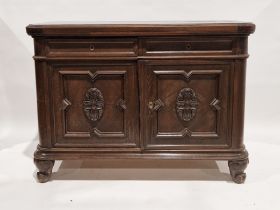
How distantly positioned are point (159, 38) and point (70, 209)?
3.01 feet

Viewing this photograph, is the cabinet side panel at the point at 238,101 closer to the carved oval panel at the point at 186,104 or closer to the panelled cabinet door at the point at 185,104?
the panelled cabinet door at the point at 185,104

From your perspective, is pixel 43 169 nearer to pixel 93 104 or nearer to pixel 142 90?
pixel 93 104

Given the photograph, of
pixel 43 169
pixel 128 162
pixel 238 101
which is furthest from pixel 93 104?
pixel 238 101

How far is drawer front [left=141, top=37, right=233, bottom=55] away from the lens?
95.7 inches

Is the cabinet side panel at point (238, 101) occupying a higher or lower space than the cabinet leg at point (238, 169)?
higher

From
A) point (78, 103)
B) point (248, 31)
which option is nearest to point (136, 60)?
point (78, 103)

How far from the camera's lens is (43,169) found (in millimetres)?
2615

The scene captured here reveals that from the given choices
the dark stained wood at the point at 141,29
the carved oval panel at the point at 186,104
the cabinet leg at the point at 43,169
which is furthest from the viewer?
Answer: the cabinet leg at the point at 43,169

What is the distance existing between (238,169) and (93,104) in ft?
2.67

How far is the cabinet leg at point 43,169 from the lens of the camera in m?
2.60

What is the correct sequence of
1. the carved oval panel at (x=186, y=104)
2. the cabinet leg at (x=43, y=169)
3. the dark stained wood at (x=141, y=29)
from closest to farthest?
the dark stained wood at (x=141, y=29)
the carved oval panel at (x=186, y=104)
the cabinet leg at (x=43, y=169)

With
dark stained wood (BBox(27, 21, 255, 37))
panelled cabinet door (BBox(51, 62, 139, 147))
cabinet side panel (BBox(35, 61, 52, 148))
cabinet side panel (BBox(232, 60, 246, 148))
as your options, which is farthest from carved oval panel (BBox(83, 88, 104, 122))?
cabinet side panel (BBox(232, 60, 246, 148))

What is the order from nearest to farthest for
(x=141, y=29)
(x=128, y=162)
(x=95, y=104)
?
(x=141, y=29), (x=95, y=104), (x=128, y=162)

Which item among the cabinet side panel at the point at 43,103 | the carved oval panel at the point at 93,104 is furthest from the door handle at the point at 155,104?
the cabinet side panel at the point at 43,103
